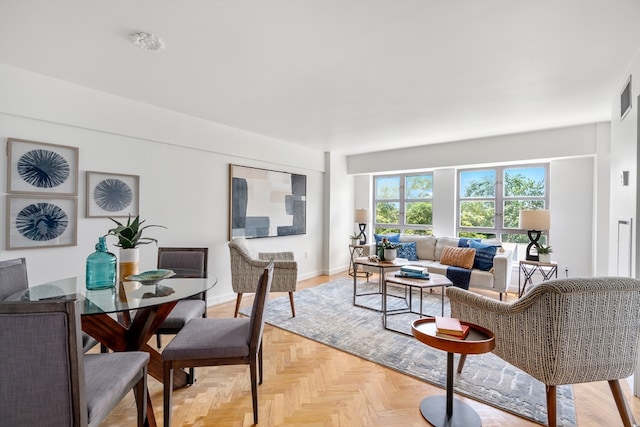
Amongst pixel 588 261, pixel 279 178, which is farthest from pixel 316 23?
pixel 588 261

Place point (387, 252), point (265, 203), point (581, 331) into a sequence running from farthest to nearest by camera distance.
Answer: point (265, 203) < point (387, 252) < point (581, 331)

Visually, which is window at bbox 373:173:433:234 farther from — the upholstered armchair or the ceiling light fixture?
the ceiling light fixture

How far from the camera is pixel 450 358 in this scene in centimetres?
179

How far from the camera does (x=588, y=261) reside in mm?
4160

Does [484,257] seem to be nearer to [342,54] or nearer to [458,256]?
[458,256]

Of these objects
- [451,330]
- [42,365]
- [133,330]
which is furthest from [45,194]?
[451,330]

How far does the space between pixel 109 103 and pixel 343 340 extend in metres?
3.29

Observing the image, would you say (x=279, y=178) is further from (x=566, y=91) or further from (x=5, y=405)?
(x=5, y=405)

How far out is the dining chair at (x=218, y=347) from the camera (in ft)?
5.33

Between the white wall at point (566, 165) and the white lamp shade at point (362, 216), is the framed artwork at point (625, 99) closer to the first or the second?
the white wall at point (566, 165)

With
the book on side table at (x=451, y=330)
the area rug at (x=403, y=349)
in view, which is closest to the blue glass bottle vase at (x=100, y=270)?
the area rug at (x=403, y=349)

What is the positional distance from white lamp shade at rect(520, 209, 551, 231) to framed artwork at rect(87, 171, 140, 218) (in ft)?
15.9

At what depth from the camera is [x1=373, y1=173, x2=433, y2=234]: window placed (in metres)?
5.73

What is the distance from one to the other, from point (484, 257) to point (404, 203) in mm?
2081
